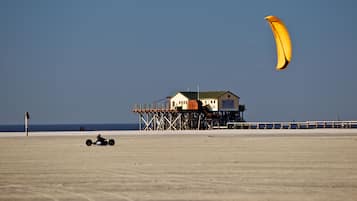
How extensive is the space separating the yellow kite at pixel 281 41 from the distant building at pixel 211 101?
55.2 m

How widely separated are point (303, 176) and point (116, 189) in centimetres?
454

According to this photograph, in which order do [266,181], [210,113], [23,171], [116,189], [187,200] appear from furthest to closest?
[210,113], [23,171], [266,181], [116,189], [187,200]

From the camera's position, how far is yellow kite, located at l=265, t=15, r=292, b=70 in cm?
2625

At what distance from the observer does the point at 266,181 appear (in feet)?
52.2

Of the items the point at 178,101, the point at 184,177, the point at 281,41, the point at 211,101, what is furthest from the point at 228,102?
the point at 184,177

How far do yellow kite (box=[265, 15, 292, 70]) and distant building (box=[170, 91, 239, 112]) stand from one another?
181 feet

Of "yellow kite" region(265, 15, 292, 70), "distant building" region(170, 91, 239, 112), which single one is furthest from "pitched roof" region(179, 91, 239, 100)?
"yellow kite" region(265, 15, 292, 70)

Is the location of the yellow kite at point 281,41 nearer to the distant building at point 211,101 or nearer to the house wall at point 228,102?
the distant building at point 211,101

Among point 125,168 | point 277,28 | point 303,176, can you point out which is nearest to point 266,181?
point 303,176

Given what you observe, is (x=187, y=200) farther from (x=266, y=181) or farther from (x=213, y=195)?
(x=266, y=181)

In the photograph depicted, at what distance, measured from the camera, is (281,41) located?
26656 mm

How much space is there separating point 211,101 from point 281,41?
5826cm

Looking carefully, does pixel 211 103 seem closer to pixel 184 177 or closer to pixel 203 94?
pixel 203 94

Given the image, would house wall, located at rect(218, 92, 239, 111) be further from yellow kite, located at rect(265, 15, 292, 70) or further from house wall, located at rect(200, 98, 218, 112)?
yellow kite, located at rect(265, 15, 292, 70)
